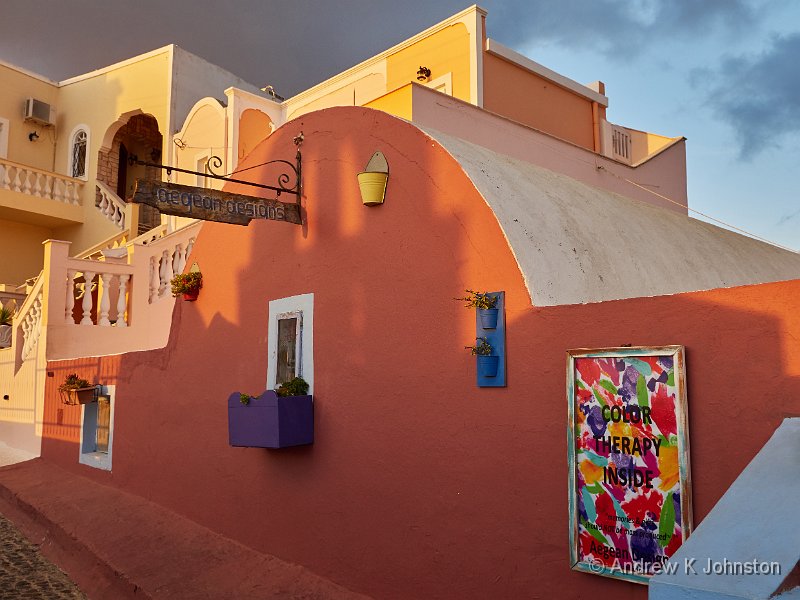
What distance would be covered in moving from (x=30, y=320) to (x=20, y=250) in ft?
24.7

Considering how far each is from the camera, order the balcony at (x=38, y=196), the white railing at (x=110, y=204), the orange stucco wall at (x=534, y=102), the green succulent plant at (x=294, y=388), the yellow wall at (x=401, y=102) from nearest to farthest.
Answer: the green succulent plant at (x=294, y=388)
the yellow wall at (x=401, y=102)
the orange stucco wall at (x=534, y=102)
the balcony at (x=38, y=196)
the white railing at (x=110, y=204)

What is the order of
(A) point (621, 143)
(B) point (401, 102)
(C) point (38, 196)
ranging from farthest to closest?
(C) point (38, 196), (A) point (621, 143), (B) point (401, 102)

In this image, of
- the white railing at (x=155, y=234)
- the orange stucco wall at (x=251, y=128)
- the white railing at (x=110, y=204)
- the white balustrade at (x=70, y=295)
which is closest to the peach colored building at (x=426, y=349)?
the white balustrade at (x=70, y=295)

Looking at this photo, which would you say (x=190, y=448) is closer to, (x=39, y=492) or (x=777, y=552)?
(x=39, y=492)

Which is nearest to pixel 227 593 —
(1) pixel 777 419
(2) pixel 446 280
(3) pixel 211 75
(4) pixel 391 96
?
(2) pixel 446 280

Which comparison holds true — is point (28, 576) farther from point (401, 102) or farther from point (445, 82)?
point (445, 82)

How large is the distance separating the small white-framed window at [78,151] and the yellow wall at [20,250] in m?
1.68

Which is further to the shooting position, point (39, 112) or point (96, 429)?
point (39, 112)

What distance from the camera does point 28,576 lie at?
6.98 m

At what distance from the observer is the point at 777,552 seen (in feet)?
7.34

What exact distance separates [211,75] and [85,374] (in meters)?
10.0

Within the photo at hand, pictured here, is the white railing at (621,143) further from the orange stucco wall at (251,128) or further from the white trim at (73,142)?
the white trim at (73,142)

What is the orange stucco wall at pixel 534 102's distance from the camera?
1073 centimetres

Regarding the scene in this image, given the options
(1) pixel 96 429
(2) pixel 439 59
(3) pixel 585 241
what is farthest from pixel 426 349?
(2) pixel 439 59
